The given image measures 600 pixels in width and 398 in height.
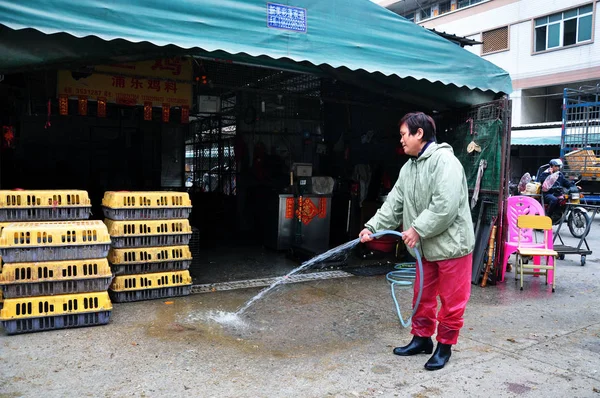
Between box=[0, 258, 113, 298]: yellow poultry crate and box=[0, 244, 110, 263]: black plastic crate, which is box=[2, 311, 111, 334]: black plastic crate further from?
box=[0, 244, 110, 263]: black plastic crate

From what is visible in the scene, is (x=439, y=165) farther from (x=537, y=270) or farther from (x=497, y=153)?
(x=537, y=270)

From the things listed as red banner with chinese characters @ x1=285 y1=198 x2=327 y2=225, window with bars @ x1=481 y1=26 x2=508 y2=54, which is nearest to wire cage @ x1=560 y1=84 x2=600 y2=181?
red banner with chinese characters @ x1=285 y1=198 x2=327 y2=225

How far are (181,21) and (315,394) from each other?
3713 mm

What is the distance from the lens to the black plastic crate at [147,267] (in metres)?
5.08

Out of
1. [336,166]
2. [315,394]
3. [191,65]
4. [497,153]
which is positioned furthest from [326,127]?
[315,394]

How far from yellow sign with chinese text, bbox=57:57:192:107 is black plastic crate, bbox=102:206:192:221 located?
236 centimetres

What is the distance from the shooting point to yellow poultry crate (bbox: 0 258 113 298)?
162 inches

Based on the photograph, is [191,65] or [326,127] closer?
[191,65]

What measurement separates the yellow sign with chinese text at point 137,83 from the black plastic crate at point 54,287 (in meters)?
3.34

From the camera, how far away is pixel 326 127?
10.3 m

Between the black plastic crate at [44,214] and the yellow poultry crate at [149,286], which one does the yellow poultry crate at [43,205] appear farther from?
the yellow poultry crate at [149,286]

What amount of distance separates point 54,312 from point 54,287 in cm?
22

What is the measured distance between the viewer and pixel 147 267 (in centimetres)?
522

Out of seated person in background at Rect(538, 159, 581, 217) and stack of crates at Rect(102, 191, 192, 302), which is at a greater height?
seated person in background at Rect(538, 159, 581, 217)
